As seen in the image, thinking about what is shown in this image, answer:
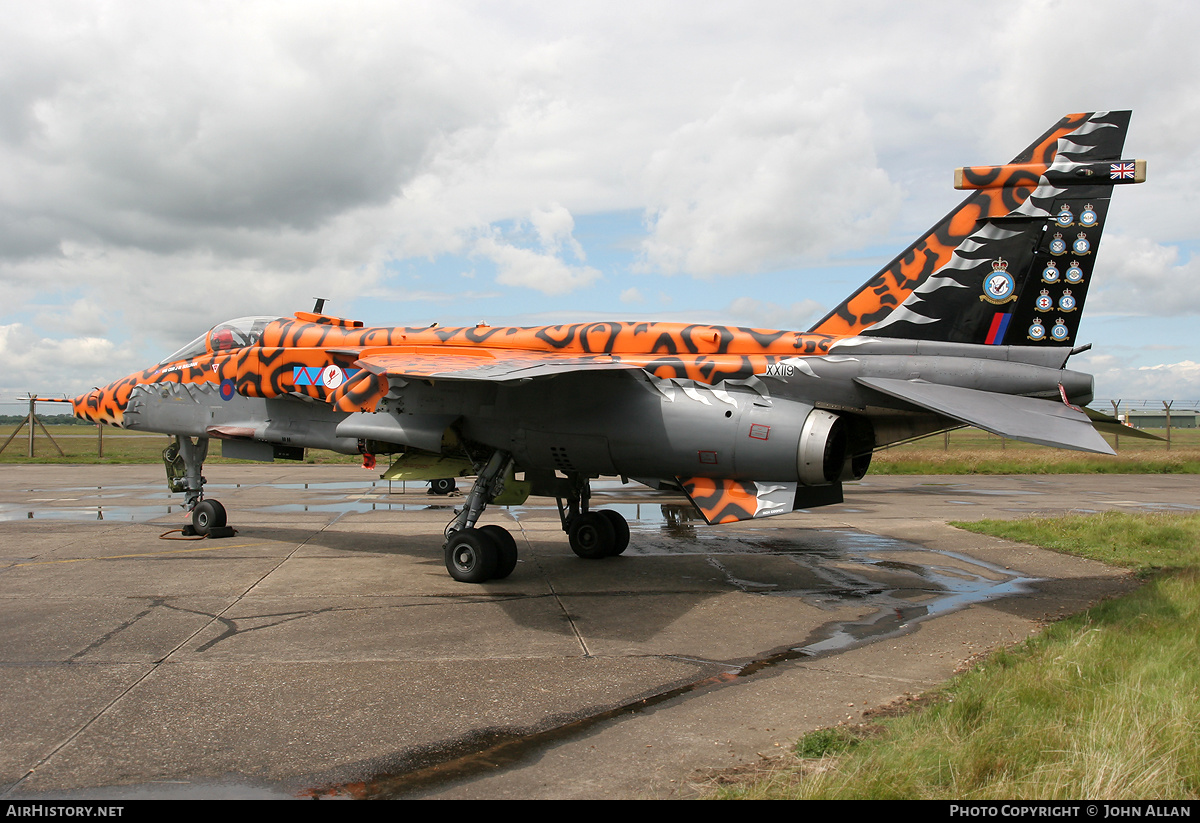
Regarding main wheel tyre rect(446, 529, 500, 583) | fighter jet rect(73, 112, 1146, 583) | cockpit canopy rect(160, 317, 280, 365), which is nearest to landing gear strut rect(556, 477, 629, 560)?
fighter jet rect(73, 112, 1146, 583)

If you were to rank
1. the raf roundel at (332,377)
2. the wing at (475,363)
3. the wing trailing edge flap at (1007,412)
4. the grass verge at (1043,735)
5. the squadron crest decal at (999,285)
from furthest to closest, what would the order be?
1. the raf roundel at (332,377)
2. the squadron crest decal at (999,285)
3. the wing at (475,363)
4. the wing trailing edge flap at (1007,412)
5. the grass verge at (1043,735)

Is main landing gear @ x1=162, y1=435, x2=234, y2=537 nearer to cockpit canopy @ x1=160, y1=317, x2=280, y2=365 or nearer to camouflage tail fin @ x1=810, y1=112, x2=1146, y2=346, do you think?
cockpit canopy @ x1=160, y1=317, x2=280, y2=365

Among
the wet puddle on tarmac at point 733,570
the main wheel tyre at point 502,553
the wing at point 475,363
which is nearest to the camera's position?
the wet puddle on tarmac at point 733,570

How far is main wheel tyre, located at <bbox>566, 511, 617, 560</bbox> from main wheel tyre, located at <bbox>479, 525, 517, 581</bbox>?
64.3 inches

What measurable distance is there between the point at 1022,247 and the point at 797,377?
2.72 m

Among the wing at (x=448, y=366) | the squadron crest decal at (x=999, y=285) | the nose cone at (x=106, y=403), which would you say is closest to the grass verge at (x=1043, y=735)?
the squadron crest decal at (x=999, y=285)

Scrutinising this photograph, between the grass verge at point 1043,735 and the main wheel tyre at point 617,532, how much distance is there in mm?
5311

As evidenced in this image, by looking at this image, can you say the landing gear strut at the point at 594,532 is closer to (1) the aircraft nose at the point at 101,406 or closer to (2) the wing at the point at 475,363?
(2) the wing at the point at 475,363

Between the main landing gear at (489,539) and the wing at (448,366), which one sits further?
the main landing gear at (489,539)

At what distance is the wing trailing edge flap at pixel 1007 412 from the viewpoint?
19.7 ft

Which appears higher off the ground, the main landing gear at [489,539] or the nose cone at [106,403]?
the nose cone at [106,403]

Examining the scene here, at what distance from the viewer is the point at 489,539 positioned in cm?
880

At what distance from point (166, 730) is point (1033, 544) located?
38.1 ft
